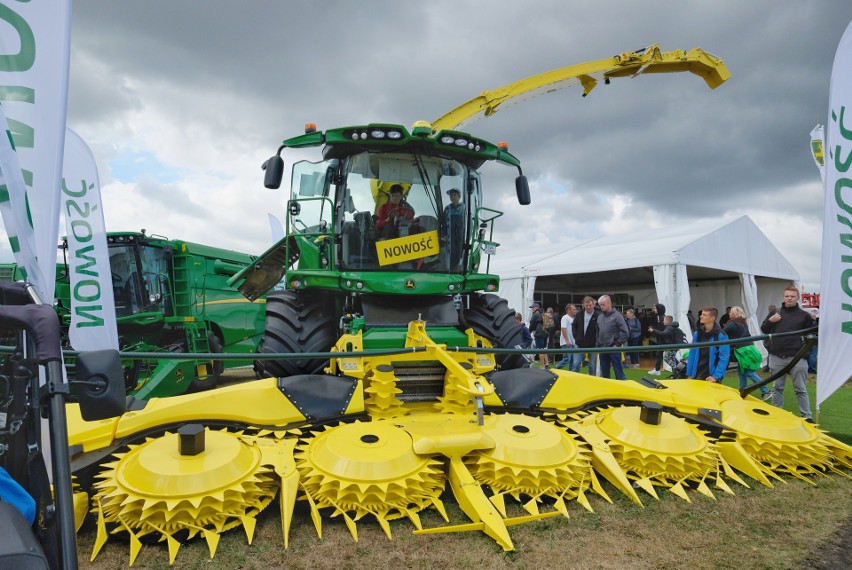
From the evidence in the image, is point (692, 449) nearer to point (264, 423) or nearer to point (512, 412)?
point (512, 412)

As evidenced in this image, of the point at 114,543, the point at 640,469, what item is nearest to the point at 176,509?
the point at 114,543

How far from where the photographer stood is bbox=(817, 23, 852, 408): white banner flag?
324cm

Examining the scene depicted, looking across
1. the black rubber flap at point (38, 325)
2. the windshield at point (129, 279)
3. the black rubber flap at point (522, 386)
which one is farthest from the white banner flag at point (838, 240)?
the windshield at point (129, 279)

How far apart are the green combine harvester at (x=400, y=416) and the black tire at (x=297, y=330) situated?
0.06 feet

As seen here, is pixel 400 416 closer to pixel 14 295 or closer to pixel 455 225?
pixel 455 225

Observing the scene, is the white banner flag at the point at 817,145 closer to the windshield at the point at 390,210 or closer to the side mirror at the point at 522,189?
the side mirror at the point at 522,189

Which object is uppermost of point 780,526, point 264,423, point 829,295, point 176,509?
point 829,295

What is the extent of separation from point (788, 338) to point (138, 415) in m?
6.58

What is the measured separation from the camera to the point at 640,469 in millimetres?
3338

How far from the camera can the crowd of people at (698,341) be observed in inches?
225

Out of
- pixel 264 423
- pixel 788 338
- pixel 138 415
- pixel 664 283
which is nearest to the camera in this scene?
pixel 138 415

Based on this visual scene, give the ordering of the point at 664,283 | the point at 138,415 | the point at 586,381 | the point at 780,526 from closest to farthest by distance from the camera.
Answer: the point at 780,526 < the point at 138,415 < the point at 586,381 < the point at 664,283

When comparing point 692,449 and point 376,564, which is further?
point 692,449

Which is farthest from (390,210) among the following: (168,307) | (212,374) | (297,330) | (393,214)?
(212,374)
